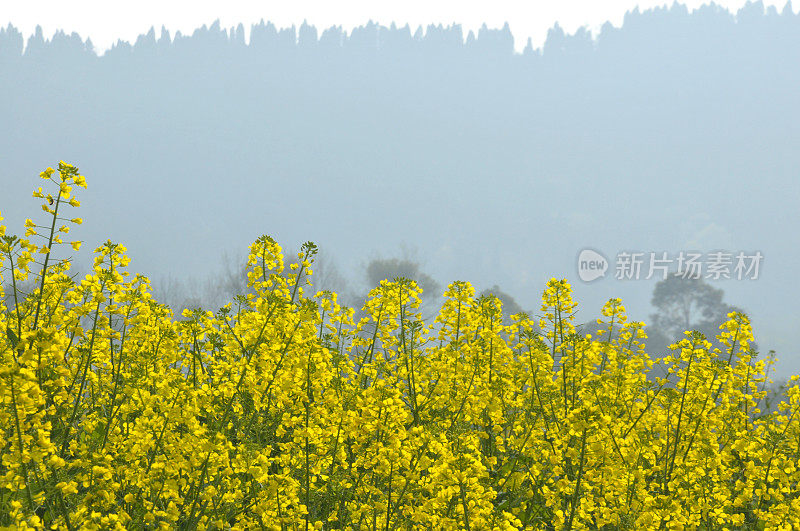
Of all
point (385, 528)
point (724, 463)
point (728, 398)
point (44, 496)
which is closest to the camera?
point (44, 496)

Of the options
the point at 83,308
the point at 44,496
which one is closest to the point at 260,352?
the point at 83,308

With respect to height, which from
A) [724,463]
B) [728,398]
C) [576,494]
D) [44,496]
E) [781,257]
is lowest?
[44,496]

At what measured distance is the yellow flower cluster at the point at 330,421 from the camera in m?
4.32

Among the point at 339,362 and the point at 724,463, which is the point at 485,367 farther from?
the point at 724,463

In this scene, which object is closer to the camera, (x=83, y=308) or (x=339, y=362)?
(x=83, y=308)

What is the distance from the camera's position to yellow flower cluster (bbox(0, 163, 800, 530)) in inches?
170

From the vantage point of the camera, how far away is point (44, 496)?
3.56 meters

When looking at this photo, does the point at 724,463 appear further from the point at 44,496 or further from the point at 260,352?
the point at 44,496

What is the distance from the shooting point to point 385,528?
4.86 metres

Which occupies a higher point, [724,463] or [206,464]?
[724,463]

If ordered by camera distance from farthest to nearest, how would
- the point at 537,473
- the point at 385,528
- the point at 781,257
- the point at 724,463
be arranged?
1. the point at 781,257
2. the point at 724,463
3. the point at 537,473
4. the point at 385,528

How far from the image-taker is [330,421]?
199 inches

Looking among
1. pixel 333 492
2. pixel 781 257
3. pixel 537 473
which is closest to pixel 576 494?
pixel 537 473

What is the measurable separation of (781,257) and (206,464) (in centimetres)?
21809
